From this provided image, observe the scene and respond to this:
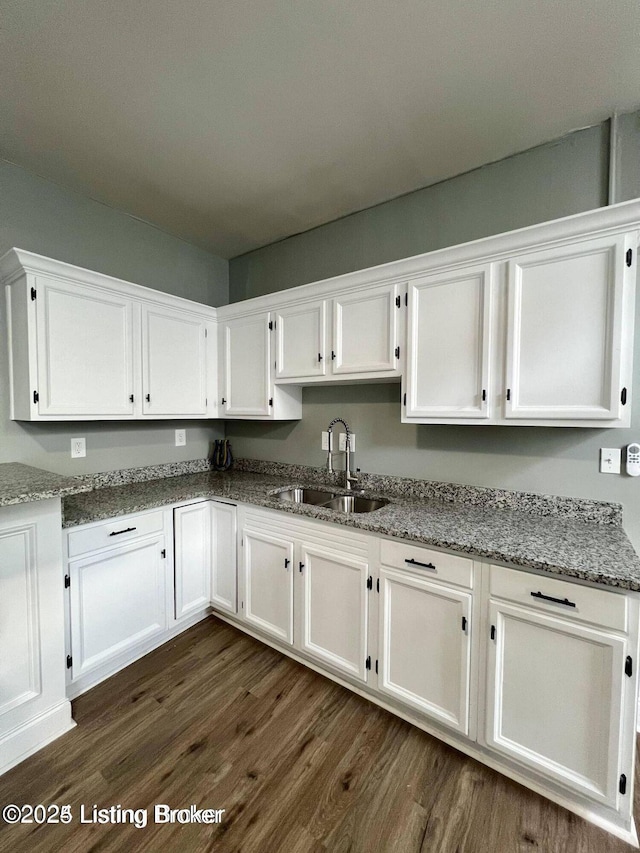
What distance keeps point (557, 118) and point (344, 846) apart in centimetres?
300

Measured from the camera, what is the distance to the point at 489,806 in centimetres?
130

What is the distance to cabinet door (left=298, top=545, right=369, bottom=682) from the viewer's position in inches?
68.5

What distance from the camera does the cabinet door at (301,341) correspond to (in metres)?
2.18

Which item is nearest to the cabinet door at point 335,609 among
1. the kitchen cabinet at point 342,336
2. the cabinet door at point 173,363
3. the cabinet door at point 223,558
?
the cabinet door at point 223,558

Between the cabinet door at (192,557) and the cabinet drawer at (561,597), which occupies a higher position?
the cabinet drawer at (561,597)

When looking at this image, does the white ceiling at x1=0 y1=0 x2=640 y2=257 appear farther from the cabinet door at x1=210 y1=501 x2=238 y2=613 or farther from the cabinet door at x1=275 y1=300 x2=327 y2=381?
the cabinet door at x1=210 y1=501 x2=238 y2=613

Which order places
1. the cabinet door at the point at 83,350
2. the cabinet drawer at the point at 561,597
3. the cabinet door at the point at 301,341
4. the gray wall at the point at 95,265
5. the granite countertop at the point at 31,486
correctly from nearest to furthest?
1. the cabinet drawer at the point at 561,597
2. the granite countertop at the point at 31,486
3. the cabinet door at the point at 83,350
4. the gray wall at the point at 95,265
5. the cabinet door at the point at 301,341

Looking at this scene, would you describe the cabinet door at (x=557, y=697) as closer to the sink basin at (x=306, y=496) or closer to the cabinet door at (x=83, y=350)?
the sink basin at (x=306, y=496)

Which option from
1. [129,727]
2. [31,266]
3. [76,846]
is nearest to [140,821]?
[76,846]

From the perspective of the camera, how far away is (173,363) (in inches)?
97.3

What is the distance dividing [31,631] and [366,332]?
206cm

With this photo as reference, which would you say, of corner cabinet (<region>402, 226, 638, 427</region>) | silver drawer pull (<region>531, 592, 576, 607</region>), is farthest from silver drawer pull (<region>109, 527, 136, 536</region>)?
silver drawer pull (<region>531, 592, 576, 607</region>)

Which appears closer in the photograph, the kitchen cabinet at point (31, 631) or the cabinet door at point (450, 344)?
the kitchen cabinet at point (31, 631)

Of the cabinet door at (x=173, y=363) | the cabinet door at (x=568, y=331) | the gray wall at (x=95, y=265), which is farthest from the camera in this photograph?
the cabinet door at (x=173, y=363)
